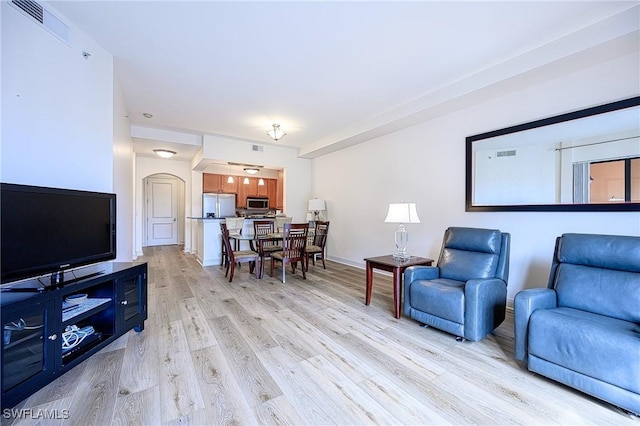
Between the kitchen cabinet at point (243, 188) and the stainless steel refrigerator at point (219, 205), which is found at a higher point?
the kitchen cabinet at point (243, 188)

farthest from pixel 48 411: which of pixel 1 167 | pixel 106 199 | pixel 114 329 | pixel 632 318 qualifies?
pixel 632 318

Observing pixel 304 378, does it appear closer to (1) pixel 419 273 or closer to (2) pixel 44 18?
(1) pixel 419 273

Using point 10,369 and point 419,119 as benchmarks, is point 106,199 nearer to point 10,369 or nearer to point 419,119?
point 10,369

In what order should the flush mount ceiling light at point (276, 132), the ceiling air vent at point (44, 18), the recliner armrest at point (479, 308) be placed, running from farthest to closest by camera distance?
the flush mount ceiling light at point (276, 132) < the recliner armrest at point (479, 308) < the ceiling air vent at point (44, 18)

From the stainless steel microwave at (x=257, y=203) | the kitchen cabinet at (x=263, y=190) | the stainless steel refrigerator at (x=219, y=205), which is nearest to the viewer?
the stainless steel refrigerator at (x=219, y=205)

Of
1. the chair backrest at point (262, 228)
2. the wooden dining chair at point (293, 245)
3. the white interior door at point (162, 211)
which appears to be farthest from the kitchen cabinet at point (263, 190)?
the wooden dining chair at point (293, 245)

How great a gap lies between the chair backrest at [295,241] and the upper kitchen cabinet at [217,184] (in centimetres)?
404

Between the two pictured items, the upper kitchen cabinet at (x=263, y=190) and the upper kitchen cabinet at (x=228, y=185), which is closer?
the upper kitchen cabinet at (x=228, y=185)

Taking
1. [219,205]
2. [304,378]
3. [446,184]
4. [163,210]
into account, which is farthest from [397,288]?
[163,210]

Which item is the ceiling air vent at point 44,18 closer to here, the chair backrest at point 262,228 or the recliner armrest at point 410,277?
the chair backrest at point 262,228

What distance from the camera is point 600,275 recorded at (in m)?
1.98

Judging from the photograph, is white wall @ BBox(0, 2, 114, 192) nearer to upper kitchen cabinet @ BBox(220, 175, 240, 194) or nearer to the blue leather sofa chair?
the blue leather sofa chair

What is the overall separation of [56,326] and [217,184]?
6169 millimetres

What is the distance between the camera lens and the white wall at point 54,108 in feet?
6.24
